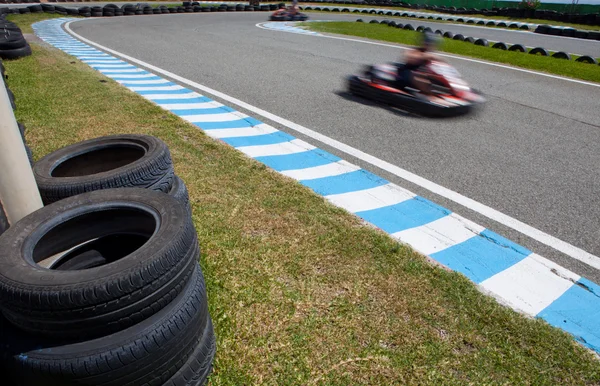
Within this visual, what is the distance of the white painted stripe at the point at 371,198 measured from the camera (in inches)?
172

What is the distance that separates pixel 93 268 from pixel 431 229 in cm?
295

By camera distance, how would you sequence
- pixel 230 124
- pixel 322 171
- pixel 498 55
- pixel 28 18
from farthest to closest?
1. pixel 28 18
2. pixel 498 55
3. pixel 230 124
4. pixel 322 171

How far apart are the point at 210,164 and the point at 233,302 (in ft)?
8.04

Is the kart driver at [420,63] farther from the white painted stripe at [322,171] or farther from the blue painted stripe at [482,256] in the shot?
the blue painted stripe at [482,256]

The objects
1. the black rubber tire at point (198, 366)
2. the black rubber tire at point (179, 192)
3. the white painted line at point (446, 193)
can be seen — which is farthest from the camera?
the white painted line at point (446, 193)

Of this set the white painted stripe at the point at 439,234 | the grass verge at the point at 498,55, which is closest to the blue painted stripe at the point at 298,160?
the white painted stripe at the point at 439,234

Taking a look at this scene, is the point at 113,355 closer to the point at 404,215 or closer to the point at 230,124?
the point at 404,215

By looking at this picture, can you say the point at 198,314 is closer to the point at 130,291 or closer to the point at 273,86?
the point at 130,291

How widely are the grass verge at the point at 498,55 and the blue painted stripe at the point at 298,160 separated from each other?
27.6 feet

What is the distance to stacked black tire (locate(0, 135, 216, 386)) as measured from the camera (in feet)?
6.28

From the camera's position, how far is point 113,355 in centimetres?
195

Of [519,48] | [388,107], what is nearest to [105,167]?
[388,107]

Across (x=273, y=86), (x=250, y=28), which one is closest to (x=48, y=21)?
(x=250, y=28)

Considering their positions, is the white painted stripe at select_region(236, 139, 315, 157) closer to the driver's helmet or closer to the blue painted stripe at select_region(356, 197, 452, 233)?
the blue painted stripe at select_region(356, 197, 452, 233)
